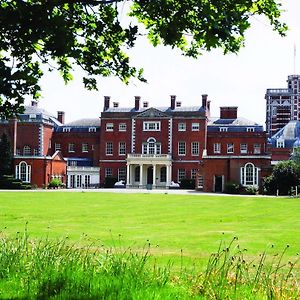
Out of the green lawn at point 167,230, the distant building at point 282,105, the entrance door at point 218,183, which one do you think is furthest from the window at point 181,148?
the green lawn at point 167,230

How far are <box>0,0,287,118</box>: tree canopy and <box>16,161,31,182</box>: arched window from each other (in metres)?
59.2

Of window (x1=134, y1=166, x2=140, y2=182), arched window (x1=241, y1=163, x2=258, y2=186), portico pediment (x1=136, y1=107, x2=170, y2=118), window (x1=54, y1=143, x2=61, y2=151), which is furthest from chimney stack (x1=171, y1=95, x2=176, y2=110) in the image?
arched window (x1=241, y1=163, x2=258, y2=186)

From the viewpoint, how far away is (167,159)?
67.9 m

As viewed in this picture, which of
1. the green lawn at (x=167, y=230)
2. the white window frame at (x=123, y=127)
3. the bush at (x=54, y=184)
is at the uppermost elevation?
the white window frame at (x=123, y=127)

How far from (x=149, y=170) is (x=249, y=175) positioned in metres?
16.9

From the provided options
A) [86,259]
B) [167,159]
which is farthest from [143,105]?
[86,259]

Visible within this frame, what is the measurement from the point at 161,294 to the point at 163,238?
771 centimetres

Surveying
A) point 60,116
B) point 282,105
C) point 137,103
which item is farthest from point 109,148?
point 282,105

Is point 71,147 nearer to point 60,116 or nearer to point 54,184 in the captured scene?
point 60,116

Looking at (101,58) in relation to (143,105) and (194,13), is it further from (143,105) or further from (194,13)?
(143,105)

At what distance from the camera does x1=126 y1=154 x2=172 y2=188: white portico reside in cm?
6781

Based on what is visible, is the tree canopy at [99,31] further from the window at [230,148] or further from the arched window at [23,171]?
the window at [230,148]

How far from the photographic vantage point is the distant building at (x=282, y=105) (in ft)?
363

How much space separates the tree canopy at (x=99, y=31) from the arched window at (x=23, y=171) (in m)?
59.2
